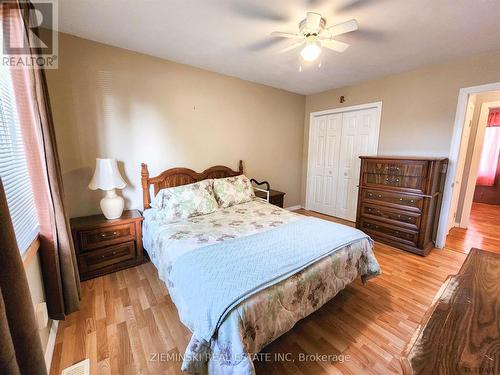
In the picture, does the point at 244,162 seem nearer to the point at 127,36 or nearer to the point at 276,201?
the point at 276,201

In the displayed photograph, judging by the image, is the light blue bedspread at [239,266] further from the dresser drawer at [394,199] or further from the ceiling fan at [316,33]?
the ceiling fan at [316,33]

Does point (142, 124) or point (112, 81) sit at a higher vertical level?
point (112, 81)

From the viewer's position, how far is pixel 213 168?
3336 mm

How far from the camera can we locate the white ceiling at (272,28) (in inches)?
67.1

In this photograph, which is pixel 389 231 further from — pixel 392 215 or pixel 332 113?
pixel 332 113

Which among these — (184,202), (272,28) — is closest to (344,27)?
(272,28)

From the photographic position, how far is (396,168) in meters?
2.89

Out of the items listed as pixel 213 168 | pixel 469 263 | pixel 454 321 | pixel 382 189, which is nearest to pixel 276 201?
pixel 213 168

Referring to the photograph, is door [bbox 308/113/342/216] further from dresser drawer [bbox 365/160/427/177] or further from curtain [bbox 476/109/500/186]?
curtain [bbox 476/109/500/186]

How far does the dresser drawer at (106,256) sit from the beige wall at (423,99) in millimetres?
3866

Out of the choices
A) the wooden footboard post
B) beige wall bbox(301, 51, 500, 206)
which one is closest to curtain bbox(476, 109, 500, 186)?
beige wall bbox(301, 51, 500, 206)

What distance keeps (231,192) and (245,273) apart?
1.71m

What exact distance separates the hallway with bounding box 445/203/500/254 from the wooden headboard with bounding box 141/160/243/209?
3.44m

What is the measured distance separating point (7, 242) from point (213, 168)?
270 centimetres
